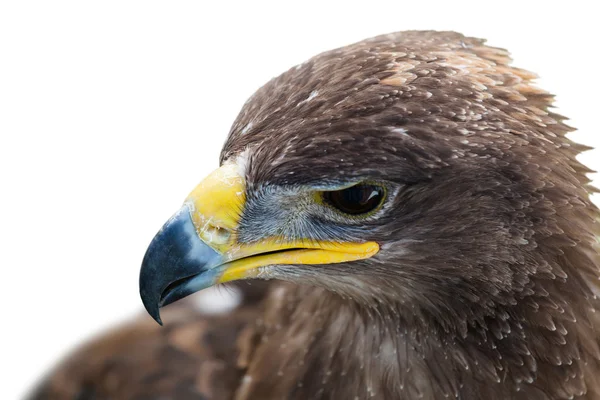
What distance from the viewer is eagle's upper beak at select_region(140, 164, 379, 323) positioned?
2371 mm

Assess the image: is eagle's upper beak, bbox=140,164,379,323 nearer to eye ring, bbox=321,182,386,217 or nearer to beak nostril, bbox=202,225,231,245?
beak nostril, bbox=202,225,231,245

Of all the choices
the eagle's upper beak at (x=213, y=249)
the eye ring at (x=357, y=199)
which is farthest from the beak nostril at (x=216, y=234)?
the eye ring at (x=357, y=199)

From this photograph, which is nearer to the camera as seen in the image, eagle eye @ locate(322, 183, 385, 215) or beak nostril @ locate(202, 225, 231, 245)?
eagle eye @ locate(322, 183, 385, 215)

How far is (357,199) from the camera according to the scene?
2293 mm

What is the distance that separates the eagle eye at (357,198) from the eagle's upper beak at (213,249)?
12 centimetres

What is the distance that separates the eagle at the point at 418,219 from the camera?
7.35ft

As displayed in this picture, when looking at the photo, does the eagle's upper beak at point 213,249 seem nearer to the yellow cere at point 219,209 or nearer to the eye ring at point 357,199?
the yellow cere at point 219,209

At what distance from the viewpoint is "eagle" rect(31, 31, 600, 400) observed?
7.35ft

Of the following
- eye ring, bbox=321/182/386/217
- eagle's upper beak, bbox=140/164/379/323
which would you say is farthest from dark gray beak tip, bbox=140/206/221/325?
eye ring, bbox=321/182/386/217

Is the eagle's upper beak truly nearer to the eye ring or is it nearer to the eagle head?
the eagle head

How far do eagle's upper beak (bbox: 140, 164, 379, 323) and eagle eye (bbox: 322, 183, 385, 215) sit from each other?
121mm

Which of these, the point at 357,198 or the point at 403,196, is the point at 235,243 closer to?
the point at 357,198

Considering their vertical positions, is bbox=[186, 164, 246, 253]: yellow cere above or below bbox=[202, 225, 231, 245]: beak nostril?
above

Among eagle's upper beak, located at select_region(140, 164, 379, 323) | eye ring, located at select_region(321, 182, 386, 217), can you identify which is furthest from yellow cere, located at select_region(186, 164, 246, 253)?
eye ring, located at select_region(321, 182, 386, 217)
